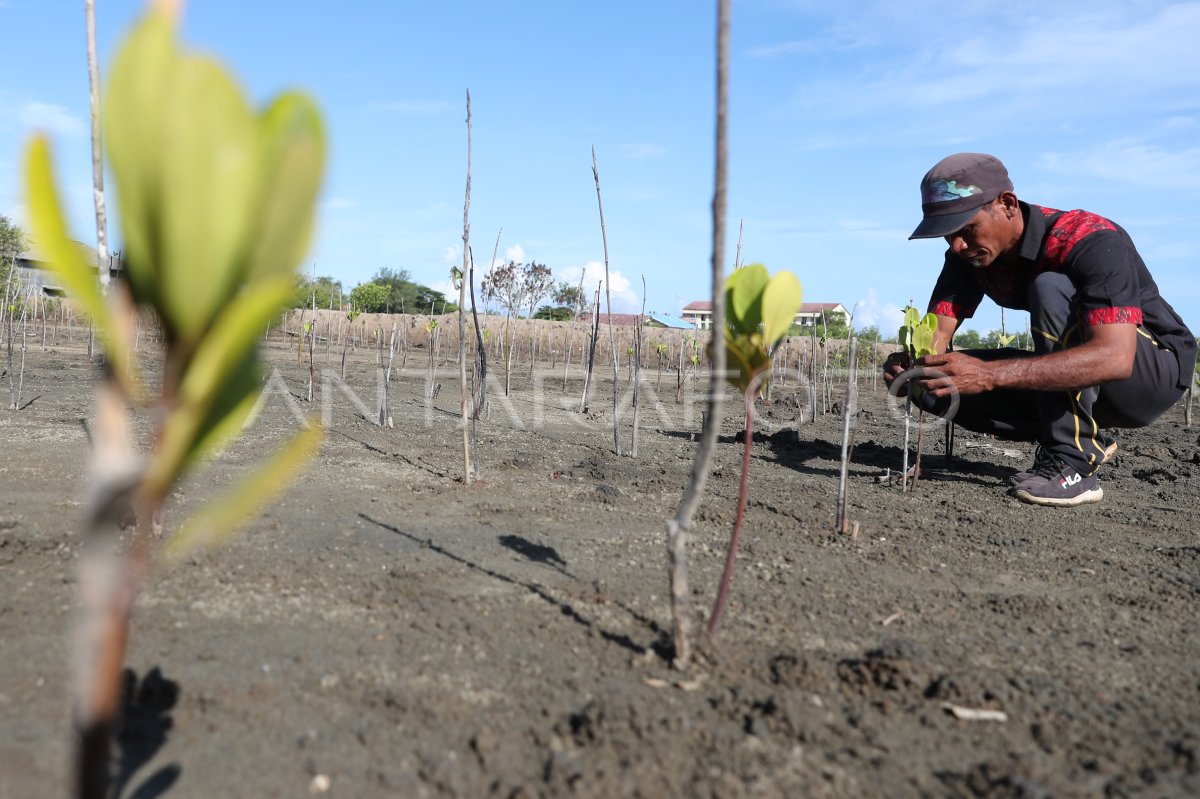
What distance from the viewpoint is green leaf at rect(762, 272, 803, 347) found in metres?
1.93

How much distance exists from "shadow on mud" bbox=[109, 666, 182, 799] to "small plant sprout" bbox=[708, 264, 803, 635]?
1132 mm

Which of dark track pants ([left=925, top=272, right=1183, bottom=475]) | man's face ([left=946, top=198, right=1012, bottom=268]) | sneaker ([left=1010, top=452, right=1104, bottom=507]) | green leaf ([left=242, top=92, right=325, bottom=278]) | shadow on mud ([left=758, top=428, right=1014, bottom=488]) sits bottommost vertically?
shadow on mud ([left=758, top=428, right=1014, bottom=488])

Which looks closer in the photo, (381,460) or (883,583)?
(883,583)

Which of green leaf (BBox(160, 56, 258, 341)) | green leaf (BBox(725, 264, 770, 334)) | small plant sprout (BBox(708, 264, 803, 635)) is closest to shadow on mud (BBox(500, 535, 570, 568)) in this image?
small plant sprout (BBox(708, 264, 803, 635))

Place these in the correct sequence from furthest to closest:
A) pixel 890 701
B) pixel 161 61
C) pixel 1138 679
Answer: pixel 1138 679
pixel 890 701
pixel 161 61

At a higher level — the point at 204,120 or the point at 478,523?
the point at 204,120

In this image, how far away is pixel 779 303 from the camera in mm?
1946

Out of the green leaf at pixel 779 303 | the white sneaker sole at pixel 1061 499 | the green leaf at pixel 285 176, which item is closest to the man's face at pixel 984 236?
the white sneaker sole at pixel 1061 499

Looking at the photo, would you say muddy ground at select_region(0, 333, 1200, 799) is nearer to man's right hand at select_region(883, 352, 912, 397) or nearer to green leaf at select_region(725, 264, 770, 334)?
man's right hand at select_region(883, 352, 912, 397)

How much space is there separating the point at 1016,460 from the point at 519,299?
2972 cm

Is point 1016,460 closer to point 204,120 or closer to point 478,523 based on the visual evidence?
point 478,523

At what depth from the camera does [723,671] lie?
72.2 inches

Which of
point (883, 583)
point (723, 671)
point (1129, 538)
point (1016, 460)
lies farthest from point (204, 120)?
point (1016, 460)

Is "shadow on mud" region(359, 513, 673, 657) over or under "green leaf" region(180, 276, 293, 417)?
under
